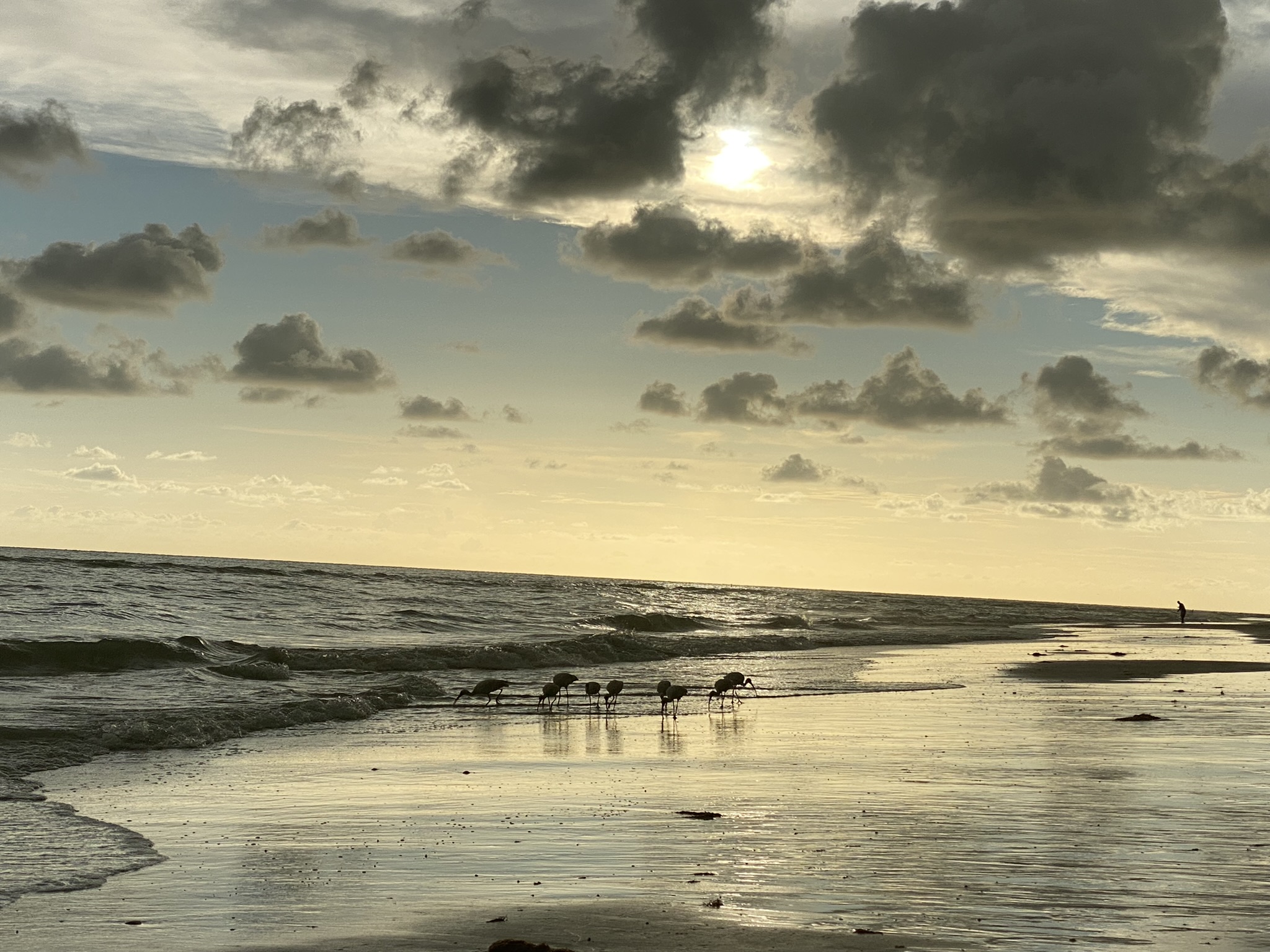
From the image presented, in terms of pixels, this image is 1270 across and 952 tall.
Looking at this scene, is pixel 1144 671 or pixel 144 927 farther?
pixel 1144 671

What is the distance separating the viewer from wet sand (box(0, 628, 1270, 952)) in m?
7.46

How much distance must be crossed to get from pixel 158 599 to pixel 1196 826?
148ft

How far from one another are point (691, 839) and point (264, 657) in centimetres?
2352

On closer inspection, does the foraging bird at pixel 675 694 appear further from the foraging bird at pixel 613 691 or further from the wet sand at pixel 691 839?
the wet sand at pixel 691 839

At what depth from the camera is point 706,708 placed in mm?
23250

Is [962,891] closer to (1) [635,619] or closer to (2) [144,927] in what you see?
(2) [144,927]

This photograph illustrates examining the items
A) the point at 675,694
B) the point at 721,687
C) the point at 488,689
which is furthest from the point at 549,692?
the point at 721,687

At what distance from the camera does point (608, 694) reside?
2341 centimetres

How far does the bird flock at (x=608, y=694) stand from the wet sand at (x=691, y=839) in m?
2.90

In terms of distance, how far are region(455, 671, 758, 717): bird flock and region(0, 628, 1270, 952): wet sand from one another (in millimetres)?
2895

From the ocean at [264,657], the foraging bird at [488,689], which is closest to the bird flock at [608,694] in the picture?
the foraging bird at [488,689]

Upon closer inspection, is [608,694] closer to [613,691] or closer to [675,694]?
[613,691]

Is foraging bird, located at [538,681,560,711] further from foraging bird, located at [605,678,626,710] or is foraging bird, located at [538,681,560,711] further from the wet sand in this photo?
the wet sand

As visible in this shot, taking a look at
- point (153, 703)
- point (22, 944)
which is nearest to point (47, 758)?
point (153, 703)
